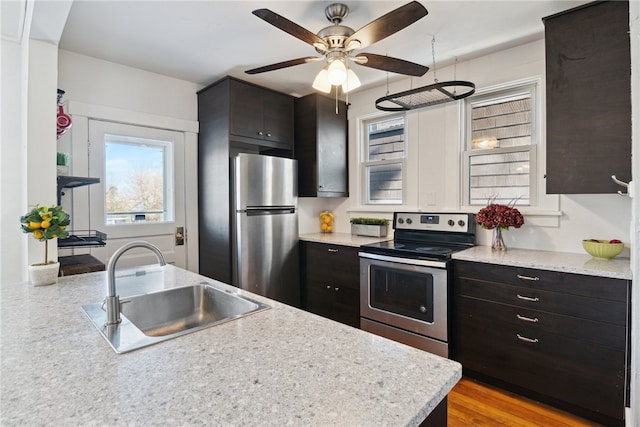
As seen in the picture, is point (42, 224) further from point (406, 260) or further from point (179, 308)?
point (406, 260)

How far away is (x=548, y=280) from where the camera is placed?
1985 millimetres

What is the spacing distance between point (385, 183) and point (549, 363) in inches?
82.4

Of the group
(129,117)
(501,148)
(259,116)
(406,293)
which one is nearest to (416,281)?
(406,293)

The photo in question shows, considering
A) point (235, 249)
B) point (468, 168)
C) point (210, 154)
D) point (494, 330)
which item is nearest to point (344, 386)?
point (494, 330)

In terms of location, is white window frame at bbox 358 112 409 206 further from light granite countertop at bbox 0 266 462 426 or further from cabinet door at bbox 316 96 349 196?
light granite countertop at bbox 0 266 462 426

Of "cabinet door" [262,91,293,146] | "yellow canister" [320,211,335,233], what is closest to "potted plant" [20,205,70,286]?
"cabinet door" [262,91,293,146]

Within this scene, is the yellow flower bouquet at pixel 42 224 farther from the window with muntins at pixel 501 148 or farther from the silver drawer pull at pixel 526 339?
the window with muntins at pixel 501 148

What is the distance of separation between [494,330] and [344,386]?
1851mm

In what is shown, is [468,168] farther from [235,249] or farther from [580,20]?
[235,249]

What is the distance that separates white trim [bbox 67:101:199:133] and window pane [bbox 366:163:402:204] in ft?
6.29

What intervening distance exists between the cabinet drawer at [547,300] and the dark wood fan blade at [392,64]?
1421 millimetres

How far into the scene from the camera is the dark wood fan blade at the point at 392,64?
6.34 ft

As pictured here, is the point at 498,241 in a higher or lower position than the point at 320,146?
lower

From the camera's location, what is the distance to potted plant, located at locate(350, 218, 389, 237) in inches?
132
